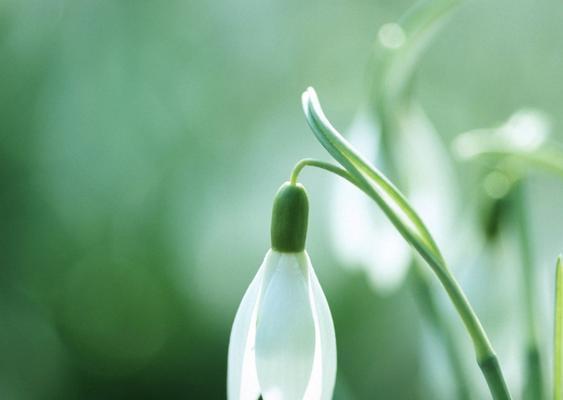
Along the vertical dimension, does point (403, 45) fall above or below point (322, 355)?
above

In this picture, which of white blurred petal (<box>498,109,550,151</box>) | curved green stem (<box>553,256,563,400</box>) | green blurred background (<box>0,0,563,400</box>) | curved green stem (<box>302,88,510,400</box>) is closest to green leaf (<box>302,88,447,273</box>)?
curved green stem (<box>302,88,510,400</box>)

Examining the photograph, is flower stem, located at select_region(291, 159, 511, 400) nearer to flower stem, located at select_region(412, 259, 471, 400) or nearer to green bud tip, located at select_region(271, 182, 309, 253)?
green bud tip, located at select_region(271, 182, 309, 253)

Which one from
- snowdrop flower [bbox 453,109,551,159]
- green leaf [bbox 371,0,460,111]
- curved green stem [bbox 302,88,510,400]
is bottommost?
curved green stem [bbox 302,88,510,400]

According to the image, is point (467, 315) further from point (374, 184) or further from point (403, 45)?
point (403, 45)

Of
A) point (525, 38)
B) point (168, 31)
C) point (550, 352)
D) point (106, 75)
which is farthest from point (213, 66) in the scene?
point (550, 352)

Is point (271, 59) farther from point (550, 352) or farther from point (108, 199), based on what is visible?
point (550, 352)

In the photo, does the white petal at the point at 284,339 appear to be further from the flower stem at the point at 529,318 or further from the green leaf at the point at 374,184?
the flower stem at the point at 529,318

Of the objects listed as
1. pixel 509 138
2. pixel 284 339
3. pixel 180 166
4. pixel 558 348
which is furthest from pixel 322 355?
pixel 180 166
